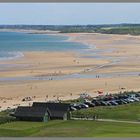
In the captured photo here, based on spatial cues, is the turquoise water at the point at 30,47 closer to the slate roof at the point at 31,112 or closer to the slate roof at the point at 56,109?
the slate roof at the point at 56,109

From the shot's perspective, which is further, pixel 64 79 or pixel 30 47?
pixel 30 47

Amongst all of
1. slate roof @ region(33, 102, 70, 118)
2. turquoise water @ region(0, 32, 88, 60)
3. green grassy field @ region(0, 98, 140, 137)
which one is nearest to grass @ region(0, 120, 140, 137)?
green grassy field @ region(0, 98, 140, 137)

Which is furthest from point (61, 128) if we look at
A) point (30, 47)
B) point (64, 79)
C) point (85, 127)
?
point (30, 47)

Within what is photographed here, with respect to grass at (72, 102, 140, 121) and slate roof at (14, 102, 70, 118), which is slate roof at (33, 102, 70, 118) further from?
grass at (72, 102, 140, 121)

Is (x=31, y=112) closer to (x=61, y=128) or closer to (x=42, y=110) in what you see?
(x=42, y=110)

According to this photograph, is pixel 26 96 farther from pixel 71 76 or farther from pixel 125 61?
pixel 125 61

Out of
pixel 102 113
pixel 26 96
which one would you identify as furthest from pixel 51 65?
pixel 102 113

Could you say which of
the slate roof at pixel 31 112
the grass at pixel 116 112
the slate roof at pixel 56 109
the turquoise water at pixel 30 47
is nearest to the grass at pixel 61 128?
the slate roof at pixel 31 112

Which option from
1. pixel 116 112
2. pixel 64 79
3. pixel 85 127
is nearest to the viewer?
pixel 85 127
